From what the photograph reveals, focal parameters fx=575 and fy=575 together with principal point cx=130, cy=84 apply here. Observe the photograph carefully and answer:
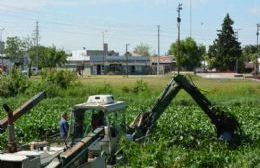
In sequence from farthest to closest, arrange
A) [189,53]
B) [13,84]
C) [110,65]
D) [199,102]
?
[110,65] < [189,53] < [13,84] < [199,102]

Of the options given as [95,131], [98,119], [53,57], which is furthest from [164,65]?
[95,131]

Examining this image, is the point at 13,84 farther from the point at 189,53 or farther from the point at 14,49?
the point at 14,49

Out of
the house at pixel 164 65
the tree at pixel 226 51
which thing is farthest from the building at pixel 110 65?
the tree at pixel 226 51

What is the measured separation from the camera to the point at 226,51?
102688mm

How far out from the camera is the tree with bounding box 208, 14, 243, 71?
102125 mm

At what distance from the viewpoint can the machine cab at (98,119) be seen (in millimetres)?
15758

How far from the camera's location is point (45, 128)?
81.5 ft

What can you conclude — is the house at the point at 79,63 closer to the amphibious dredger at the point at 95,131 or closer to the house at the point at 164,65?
the house at the point at 164,65

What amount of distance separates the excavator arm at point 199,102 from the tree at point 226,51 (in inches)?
3195

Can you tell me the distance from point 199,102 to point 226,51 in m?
82.7

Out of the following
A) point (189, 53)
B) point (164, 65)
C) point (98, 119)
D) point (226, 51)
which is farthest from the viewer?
point (164, 65)

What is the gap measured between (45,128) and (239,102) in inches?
746

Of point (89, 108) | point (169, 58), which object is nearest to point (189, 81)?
point (89, 108)

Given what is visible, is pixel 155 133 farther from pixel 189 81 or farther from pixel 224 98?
pixel 224 98
